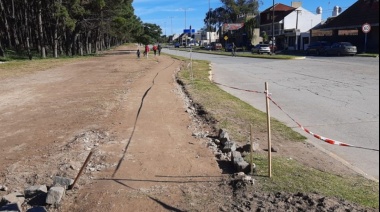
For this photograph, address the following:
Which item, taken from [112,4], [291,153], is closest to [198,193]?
[291,153]

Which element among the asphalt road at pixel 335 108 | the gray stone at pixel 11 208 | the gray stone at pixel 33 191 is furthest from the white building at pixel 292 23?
the gray stone at pixel 11 208

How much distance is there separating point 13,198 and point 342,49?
38.0m

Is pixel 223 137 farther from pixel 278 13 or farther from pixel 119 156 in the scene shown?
Result: pixel 278 13

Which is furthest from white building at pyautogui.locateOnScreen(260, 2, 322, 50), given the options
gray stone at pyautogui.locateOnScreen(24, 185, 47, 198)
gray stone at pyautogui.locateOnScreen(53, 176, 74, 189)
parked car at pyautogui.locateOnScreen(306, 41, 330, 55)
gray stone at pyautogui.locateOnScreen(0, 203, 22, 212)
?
gray stone at pyautogui.locateOnScreen(0, 203, 22, 212)

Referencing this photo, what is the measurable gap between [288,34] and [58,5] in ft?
137

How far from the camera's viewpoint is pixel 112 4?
50812mm

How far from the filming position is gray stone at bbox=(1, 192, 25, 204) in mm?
5047

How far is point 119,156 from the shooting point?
23.0ft

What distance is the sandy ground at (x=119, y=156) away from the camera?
516 cm

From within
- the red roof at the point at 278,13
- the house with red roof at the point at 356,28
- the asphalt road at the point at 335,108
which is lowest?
the asphalt road at the point at 335,108

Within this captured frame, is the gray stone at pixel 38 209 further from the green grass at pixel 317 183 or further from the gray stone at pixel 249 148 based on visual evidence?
the gray stone at pixel 249 148

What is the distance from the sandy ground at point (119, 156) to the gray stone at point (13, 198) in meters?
0.12

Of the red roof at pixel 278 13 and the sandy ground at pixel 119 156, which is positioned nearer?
the sandy ground at pixel 119 156

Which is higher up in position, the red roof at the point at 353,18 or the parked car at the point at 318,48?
the red roof at the point at 353,18
